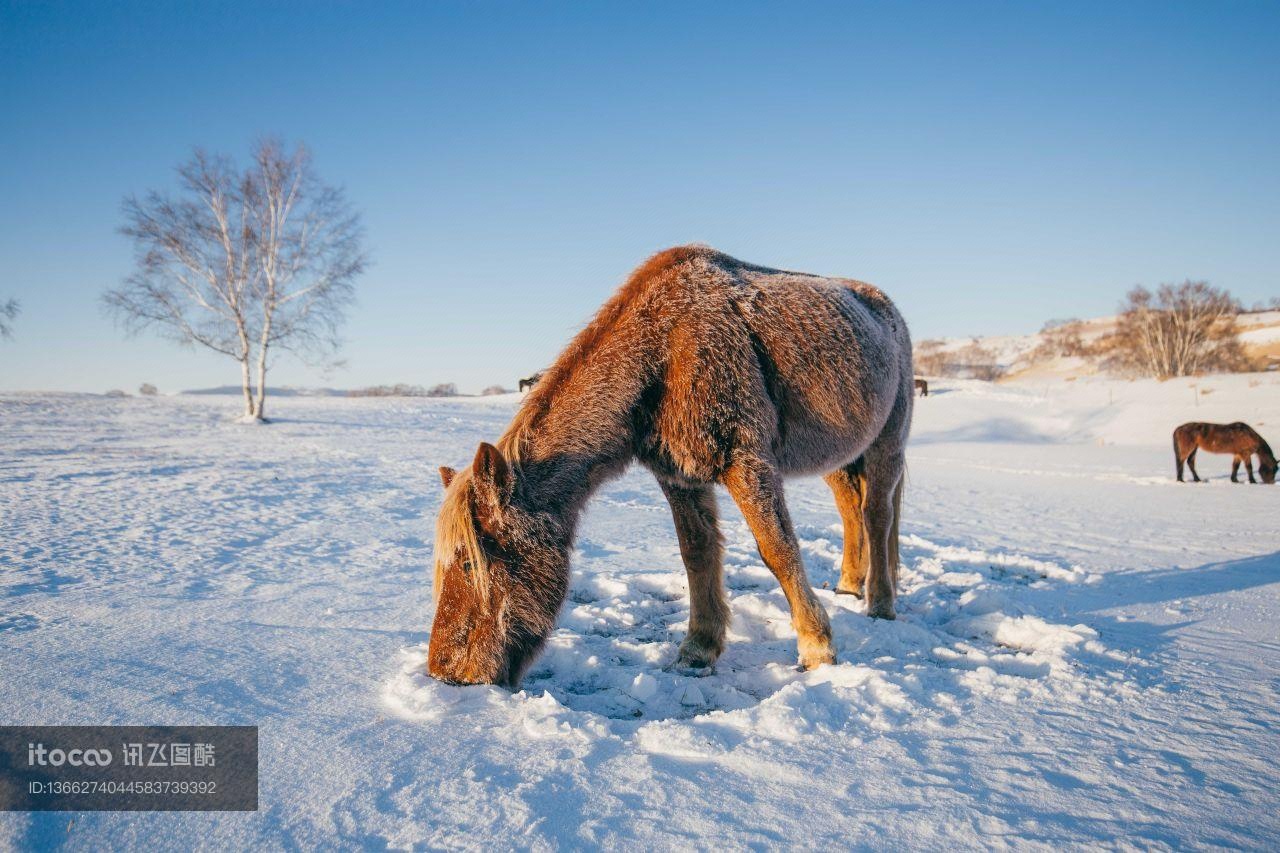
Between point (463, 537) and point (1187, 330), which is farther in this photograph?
point (1187, 330)

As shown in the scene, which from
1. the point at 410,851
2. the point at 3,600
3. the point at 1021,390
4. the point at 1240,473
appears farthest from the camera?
the point at 1021,390

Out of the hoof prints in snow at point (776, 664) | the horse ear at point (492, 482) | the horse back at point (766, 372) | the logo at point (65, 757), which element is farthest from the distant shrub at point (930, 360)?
the logo at point (65, 757)

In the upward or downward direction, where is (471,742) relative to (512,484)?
downward

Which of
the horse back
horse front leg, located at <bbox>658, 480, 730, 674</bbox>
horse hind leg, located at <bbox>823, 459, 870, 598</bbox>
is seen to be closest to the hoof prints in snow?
horse front leg, located at <bbox>658, 480, 730, 674</bbox>

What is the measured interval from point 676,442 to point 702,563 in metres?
1.05

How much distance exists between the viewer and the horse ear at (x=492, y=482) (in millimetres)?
2811

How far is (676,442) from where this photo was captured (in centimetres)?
321

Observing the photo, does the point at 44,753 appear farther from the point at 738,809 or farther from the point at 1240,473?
the point at 1240,473

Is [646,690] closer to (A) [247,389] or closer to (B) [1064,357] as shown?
(A) [247,389]

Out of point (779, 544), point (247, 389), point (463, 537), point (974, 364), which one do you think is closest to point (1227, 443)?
point (779, 544)

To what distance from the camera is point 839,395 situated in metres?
3.80

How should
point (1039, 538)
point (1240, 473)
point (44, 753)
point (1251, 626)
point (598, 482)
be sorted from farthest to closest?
1. point (1240, 473)
2. point (1039, 538)
3. point (1251, 626)
4. point (598, 482)
5. point (44, 753)

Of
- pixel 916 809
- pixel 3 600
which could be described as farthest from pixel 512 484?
pixel 3 600

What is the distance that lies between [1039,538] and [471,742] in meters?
8.99
